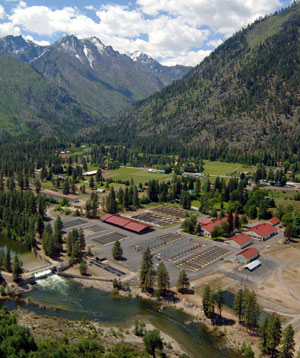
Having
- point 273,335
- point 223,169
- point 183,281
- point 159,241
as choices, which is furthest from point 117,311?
point 223,169

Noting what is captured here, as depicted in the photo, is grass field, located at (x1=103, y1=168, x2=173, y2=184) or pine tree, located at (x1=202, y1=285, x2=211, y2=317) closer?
pine tree, located at (x1=202, y1=285, x2=211, y2=317)

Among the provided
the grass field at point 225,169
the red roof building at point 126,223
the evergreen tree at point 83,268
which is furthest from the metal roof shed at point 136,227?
the grass field at point 225,169

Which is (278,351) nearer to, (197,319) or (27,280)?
(197,319)

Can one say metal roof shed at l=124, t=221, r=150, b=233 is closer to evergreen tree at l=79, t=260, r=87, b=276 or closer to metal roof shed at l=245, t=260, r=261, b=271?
evergreen tree at l=79, t=260, r=87, b=276

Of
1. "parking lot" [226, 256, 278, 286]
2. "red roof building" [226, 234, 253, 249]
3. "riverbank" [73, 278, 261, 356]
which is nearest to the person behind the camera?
"riverbank" [73, 278, 261, 356]

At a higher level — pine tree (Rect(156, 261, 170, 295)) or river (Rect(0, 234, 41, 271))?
pine tree (Rect(156, 261, 170, 295))

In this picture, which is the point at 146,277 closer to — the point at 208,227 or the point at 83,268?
the point at 83,268

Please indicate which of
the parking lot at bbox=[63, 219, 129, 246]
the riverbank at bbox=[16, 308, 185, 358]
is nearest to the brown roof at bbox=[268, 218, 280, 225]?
the parking lot at bbox=[63, 219, 129, 246]
